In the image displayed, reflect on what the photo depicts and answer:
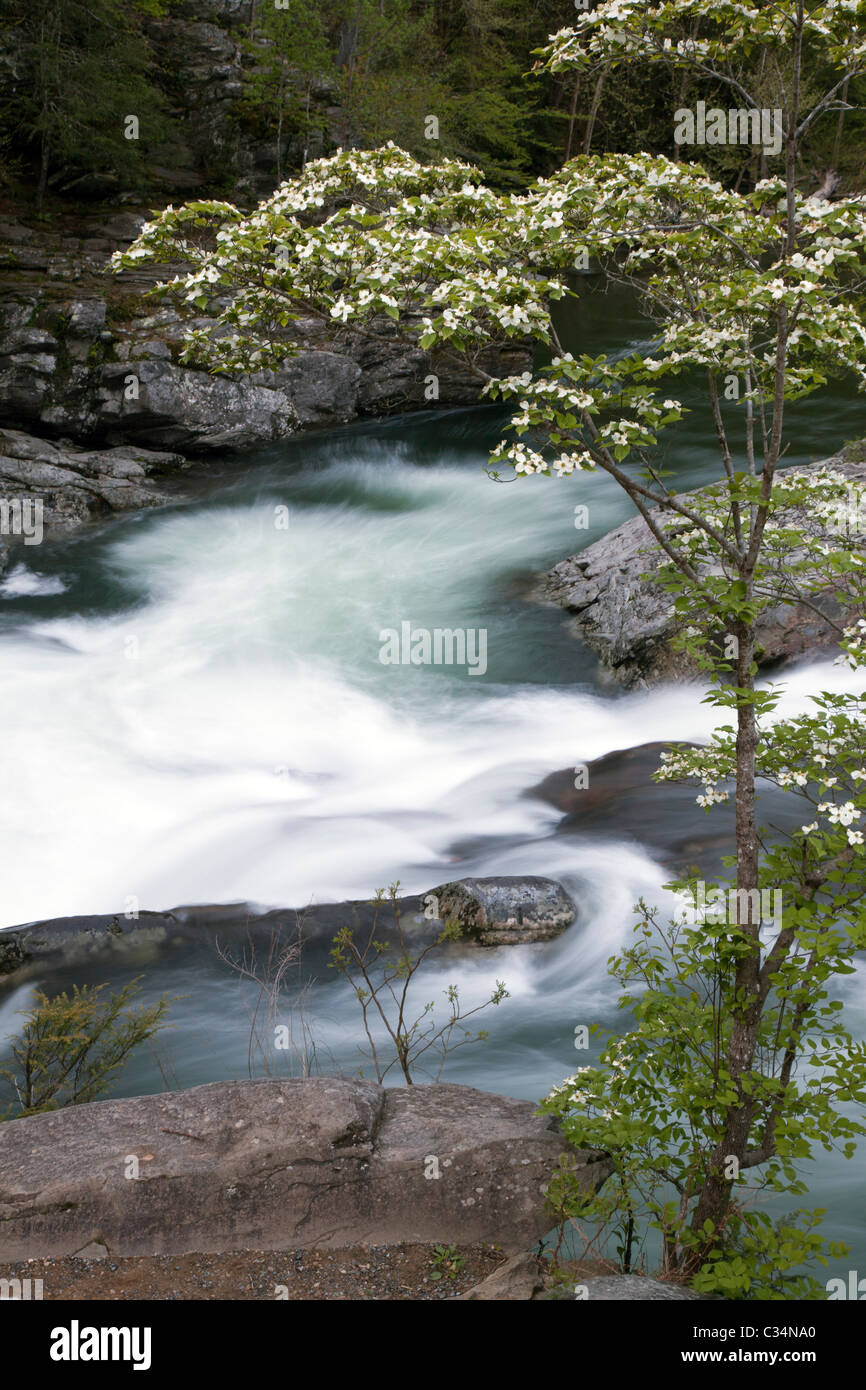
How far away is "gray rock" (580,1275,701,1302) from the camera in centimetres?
387

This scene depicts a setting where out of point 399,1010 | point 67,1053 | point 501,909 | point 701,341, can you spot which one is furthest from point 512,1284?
point 701,341

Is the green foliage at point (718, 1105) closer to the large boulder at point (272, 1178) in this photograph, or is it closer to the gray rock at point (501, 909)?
the large boulder at point (272, 1178)

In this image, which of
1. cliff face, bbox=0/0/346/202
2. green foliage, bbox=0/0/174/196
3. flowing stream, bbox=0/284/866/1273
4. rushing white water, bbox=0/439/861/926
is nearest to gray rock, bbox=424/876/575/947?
flowing stream, bbox=0/284/866/1273

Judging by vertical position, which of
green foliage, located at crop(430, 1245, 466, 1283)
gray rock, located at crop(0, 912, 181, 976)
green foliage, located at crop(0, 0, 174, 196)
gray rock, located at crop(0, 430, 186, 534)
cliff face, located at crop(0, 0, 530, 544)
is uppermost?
green foliage, located at crop(0, 0, 174, 196)

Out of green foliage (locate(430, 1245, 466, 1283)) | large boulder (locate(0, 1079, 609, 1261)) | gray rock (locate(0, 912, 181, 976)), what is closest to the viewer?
green foliage (locate(430, 1245, 466, 1283))

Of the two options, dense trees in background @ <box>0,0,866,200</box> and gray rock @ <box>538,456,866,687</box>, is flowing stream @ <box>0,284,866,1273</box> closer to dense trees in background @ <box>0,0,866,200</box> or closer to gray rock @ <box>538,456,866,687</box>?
gray rock @ <box>538,456,866,687</box>

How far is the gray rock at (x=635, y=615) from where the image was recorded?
10812 mm

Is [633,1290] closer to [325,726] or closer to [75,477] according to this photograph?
[325,726]

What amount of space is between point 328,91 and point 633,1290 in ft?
91.8

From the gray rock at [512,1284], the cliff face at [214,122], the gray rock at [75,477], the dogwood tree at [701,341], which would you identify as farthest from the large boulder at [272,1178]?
the cliff face at [214,122]

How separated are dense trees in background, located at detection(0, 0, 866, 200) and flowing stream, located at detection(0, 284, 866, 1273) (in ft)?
25.3

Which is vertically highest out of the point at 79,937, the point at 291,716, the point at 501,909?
the point at 291,716

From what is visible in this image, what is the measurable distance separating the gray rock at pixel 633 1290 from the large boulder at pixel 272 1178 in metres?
0.68

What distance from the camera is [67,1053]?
621cm
